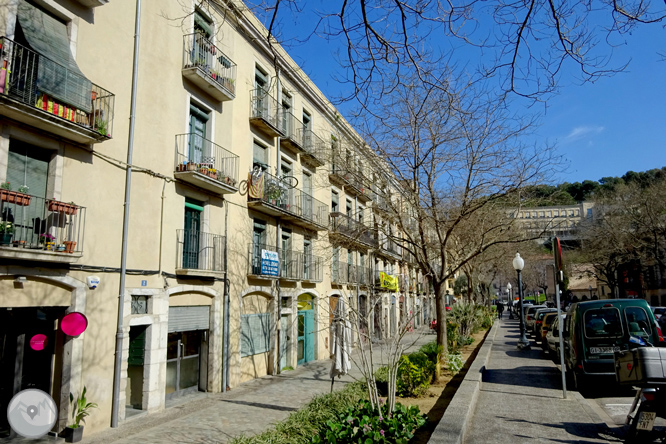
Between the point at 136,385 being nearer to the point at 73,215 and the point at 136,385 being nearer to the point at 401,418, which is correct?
the point at 73,215

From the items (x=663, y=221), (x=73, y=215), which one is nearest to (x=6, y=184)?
(x=73, y=215)

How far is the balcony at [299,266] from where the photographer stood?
58.6 feet

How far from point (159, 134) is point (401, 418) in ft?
28.9

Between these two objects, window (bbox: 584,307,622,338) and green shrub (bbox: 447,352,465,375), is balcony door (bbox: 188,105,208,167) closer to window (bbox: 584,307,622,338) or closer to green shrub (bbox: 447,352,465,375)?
green shrub (bbox: 447,352,465,375)

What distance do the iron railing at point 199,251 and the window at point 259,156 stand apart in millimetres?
3653

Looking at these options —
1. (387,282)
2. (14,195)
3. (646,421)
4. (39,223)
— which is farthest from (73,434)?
(387,282)

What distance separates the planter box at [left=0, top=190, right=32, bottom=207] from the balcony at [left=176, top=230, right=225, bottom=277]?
4.36 meters

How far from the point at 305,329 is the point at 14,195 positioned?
13.6m

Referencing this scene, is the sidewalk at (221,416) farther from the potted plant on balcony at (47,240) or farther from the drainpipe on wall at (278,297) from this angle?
the potted plant on balcony at (47,240)

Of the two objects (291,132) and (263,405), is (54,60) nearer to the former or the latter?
(263,405)

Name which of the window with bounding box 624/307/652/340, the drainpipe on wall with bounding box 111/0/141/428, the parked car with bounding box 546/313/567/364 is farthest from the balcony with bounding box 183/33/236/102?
the parked car with bounding box 546/313/567/364

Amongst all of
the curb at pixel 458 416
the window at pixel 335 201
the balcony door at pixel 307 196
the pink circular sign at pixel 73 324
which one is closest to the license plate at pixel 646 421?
the curb at pixel 458 416

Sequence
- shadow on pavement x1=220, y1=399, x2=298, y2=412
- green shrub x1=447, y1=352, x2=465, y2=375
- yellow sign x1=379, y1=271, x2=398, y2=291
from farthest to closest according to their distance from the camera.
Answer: yellow sign x1=379, y1=271, x2=398, y2=291 < green shrub x1=447, y1=352, x2=465, y2=375 < shadow on pavement x1=220, y1=399, x2=298, y2=412

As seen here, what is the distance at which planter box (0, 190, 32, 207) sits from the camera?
7508 mm
